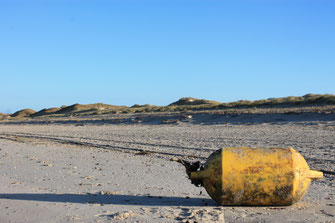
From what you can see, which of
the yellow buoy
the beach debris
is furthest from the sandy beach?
the yellow buoy

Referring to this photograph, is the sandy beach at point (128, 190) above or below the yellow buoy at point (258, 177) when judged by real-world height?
below

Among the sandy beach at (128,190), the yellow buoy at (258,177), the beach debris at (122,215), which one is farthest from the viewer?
the yellow buoy at (258,177)

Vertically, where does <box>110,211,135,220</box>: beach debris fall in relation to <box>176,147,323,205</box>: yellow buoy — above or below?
below

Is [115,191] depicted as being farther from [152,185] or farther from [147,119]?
[147,119]

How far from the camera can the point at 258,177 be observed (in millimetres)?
4934

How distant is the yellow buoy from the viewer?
4.95 metres

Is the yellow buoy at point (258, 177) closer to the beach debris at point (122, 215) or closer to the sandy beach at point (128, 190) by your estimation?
the sandy beach at point (128, 190)

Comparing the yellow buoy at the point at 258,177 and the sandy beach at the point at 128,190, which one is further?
the yellow buoy at the point at 258,177

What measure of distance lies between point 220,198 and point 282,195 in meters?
0.78

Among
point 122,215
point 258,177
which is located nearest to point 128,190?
point 122,215

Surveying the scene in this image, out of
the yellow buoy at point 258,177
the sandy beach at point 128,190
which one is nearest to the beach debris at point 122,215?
the sandy beach at point 128,190

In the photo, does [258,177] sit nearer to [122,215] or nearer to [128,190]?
[122,215]

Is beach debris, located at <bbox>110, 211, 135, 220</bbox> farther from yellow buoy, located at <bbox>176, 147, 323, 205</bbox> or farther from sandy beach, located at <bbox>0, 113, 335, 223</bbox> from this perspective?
yellow buoy, located at <bbox>176, 147, 323, 205</bbox>

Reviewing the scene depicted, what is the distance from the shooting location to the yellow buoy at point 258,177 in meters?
4.95
